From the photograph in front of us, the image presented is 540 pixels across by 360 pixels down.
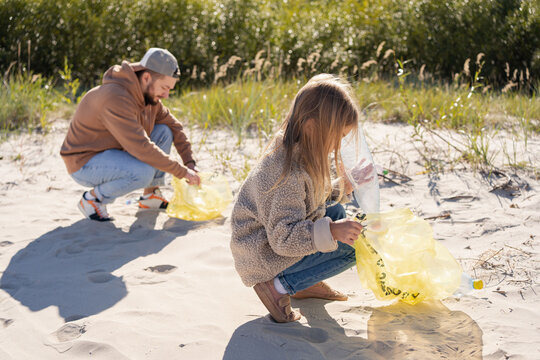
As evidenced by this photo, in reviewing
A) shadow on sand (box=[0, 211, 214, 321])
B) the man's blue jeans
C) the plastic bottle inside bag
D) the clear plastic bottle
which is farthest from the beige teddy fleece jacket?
the man's blue jeans

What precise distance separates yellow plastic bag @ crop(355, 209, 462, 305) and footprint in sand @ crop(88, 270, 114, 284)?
1.33 metres

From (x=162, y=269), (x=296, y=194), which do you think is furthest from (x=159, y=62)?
(x=296, y=194)

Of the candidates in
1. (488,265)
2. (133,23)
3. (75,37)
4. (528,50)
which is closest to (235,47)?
(133,23)

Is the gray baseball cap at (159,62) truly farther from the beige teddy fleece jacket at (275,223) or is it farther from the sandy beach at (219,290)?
the beige teddy fleece jacket at (275,223)

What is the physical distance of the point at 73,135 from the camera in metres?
3.44

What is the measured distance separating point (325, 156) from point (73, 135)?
2045 mm

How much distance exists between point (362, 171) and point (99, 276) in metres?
1.47

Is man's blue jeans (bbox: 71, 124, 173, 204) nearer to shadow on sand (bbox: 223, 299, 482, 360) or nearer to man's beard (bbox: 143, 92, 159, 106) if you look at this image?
man's beard (bbox: 143, 92, 159, 106)

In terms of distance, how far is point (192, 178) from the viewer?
3393 mm

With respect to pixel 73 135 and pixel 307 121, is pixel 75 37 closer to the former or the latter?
pixel 73 135

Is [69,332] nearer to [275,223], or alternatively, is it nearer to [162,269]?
[162,269]

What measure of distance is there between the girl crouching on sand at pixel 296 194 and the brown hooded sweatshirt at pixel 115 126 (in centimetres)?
129

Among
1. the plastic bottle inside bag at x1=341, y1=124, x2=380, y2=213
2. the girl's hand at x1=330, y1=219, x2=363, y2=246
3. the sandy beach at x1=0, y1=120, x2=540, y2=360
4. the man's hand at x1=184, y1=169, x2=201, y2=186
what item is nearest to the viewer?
the girl's hand at x1=330, y1=219, x2=363, y2=246

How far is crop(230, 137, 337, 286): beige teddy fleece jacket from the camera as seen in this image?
6.54ft
